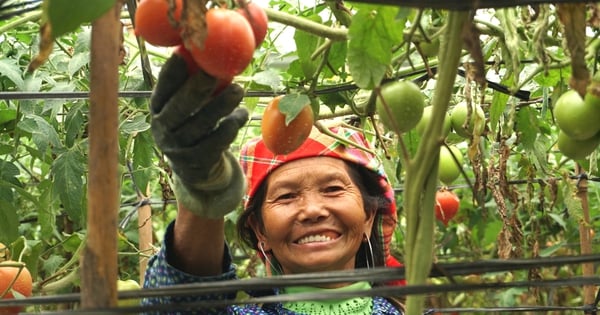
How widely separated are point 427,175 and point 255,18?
0.20m

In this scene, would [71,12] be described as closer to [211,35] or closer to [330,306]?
[211,35]

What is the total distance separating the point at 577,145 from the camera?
93 centimetres

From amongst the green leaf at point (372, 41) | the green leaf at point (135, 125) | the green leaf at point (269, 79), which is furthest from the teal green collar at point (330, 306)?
the green leaf at point (372, 41)

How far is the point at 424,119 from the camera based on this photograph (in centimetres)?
121

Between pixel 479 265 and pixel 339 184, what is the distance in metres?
0.79

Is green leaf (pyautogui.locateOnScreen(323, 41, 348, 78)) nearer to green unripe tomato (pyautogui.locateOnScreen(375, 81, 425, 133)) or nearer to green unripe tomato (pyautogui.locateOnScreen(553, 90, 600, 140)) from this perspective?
green unripe tomato (pyautogui.locateOnScreen(375, 81, 425, 133))

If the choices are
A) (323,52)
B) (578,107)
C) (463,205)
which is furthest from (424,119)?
(463,205)

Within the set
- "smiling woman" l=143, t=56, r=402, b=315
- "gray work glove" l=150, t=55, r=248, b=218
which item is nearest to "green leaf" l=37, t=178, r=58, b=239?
"smiling woman" l=143, t=56, r=402, b=315

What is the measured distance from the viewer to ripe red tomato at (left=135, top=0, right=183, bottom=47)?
2.11ft

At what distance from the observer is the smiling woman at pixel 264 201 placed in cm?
72

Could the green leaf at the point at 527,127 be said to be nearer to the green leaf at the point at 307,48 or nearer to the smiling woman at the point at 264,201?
the smiling woman at the point at 264,201

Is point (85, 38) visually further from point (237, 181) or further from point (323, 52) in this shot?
point (237, 181)

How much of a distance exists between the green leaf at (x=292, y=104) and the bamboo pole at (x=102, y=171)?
0.30 metres


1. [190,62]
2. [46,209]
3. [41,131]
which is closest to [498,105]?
[190,62]
